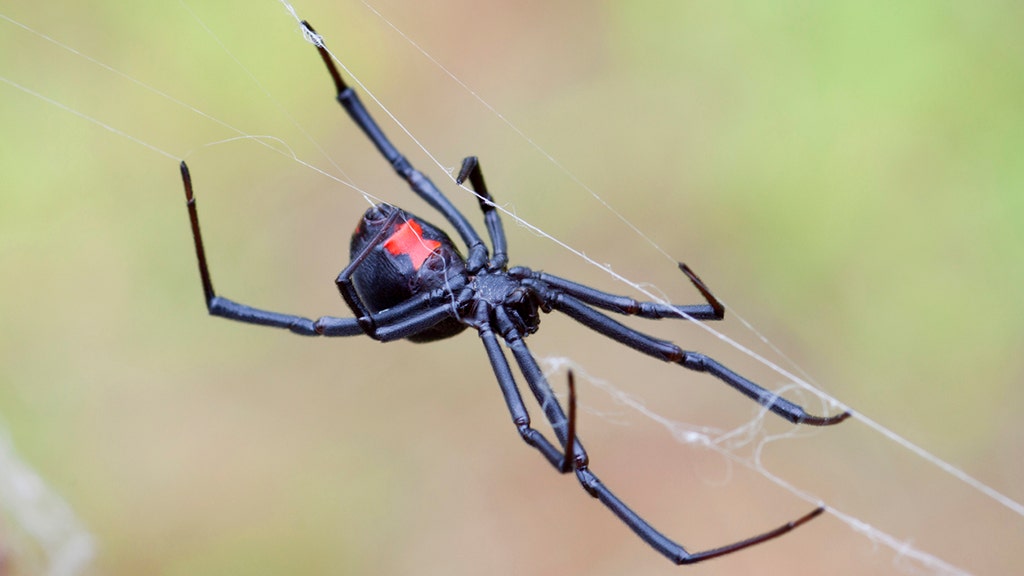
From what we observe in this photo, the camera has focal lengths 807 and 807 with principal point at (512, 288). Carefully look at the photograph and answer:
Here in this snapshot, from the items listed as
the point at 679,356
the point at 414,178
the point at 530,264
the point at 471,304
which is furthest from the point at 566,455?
the point at 530,264

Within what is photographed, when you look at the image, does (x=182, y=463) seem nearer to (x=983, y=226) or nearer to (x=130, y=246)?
(x=130, y=246)

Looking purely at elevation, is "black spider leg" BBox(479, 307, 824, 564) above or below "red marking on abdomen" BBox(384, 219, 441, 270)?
below

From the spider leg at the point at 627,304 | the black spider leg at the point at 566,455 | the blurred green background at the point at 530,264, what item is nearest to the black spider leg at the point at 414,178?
the spider leg at the point at 627,304

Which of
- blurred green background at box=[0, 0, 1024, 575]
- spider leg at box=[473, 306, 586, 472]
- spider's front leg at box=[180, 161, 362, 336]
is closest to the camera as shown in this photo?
spider leg at box=[473, 306, 586, 472]

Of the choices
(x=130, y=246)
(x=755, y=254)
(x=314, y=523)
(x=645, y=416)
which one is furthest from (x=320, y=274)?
(x=755, y=254)

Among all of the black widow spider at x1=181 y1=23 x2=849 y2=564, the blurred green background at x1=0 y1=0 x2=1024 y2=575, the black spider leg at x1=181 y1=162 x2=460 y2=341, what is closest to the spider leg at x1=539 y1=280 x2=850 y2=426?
the black widow spider at x1=181 y1=23 x2=849 y2=564

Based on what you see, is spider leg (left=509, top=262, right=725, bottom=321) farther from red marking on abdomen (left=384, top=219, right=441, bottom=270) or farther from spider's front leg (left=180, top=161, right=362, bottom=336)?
spider's front leg (left=180, top=161, right=362, bottom=336)

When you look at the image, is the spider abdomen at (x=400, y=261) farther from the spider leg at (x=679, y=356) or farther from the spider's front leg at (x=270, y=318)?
the spider leg at (x=679, y=356)
